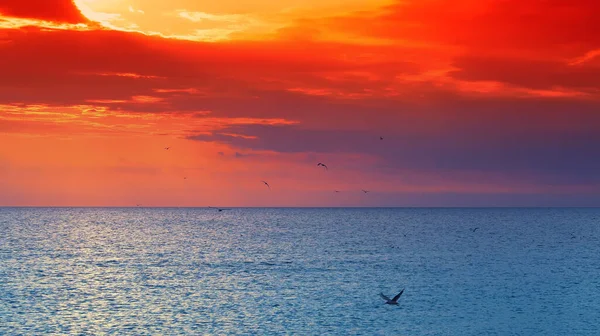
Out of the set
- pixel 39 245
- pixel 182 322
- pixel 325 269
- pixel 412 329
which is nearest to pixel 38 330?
pixel 182 322

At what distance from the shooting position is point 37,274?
85.9 m

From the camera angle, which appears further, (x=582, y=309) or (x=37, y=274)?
(x=37, y=274)

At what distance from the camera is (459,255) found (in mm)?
120875

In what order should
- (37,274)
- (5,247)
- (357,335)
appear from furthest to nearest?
(5,247), (37,274), (357,335)

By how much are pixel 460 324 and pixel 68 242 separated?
375ft

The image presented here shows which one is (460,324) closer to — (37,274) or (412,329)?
(412,329)

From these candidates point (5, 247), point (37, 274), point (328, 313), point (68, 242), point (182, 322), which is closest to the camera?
point (182, 322)

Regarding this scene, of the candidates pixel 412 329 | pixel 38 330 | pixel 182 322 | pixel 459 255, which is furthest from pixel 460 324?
pixel 459 255

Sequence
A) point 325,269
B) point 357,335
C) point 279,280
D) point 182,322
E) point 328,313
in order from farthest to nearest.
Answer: point 325,269 → point 279,280 → point 328,313 → point 182,322 → point 357,335

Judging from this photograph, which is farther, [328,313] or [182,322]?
[328,313]

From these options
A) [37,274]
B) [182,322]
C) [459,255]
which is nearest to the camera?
[182,322]

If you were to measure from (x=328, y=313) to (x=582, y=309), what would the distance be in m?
23.9

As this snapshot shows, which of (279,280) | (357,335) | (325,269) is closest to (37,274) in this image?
(279,280)

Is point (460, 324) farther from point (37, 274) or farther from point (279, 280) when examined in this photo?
point (37, 274)
